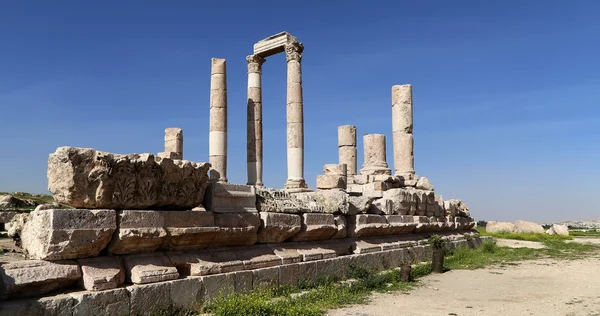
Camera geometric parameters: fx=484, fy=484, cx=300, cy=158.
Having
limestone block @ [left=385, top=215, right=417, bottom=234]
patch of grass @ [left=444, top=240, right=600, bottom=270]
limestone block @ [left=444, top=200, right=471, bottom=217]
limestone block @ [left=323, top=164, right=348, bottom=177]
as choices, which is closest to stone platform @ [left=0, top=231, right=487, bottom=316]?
limestone block @ [left=385, top=215, right=417, bottom=234]

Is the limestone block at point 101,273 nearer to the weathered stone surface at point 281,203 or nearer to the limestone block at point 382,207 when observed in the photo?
the weathered stone surface at point 281,203

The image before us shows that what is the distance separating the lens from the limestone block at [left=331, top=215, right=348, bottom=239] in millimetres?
9977

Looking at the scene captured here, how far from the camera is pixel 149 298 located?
5.95 meters

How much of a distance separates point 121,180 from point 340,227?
197 inches

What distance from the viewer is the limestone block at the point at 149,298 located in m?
5.80

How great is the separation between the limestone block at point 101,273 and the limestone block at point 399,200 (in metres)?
8.17

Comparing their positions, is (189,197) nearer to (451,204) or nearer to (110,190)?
(110,190)

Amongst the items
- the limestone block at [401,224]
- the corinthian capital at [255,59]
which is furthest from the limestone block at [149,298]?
the corinthian capital at [255,59]

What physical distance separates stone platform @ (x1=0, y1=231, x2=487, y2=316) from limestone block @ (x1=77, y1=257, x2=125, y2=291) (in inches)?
A: 0.4

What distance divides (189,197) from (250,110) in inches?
555

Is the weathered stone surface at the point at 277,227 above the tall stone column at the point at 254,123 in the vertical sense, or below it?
below

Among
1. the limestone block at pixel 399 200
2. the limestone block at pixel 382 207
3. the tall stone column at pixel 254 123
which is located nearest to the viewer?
the limestone block at pixel 382 207

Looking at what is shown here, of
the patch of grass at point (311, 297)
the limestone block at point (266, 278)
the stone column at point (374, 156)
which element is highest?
the stone column at point (374, 156)

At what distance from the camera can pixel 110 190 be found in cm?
613
